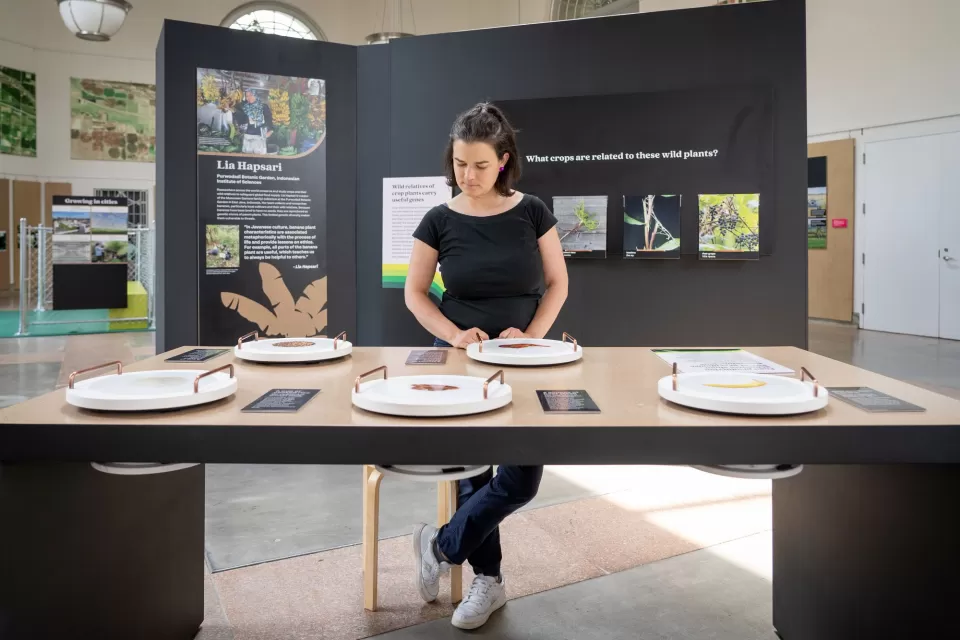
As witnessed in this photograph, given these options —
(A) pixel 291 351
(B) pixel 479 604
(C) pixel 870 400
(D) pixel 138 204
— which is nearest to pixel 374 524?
(B) pixel 479 604

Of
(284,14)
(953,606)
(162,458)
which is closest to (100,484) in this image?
(162,458)

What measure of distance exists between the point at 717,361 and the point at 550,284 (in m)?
0.88

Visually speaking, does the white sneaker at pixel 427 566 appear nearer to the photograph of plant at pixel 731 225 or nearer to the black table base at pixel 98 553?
the black table base at pixel 98 553

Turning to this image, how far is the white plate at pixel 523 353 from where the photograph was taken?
1663mm

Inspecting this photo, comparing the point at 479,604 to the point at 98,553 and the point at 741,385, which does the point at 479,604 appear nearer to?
the point at 98,553

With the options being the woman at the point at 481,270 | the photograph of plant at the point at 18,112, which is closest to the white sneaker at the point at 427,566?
the woman at the point at 481,270

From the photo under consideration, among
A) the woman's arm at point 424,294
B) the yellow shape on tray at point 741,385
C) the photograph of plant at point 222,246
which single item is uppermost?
the photograph of plant at point 222,246

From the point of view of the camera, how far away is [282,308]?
429 cm

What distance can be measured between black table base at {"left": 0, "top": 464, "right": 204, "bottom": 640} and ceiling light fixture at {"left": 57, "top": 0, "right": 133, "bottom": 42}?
28.9ft

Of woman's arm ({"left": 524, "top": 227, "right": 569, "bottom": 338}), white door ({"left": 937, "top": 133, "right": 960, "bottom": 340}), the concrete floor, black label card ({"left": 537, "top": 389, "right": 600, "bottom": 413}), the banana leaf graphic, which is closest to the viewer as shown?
black label card ({"left": 537, "top": 389, "right": 600, "bottom": 413})

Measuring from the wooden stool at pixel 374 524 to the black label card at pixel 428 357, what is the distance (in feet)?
1.56

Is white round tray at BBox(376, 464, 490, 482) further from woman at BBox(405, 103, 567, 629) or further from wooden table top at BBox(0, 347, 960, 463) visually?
woman at BBox(405, 103, 567, 629)

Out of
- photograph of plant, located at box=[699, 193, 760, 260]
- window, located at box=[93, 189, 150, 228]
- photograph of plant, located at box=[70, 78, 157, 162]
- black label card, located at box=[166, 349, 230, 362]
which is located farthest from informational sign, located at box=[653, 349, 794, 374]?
window, located at box=[93, 189, 150, 228]

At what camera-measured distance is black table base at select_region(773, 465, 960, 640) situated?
136 centimetres
